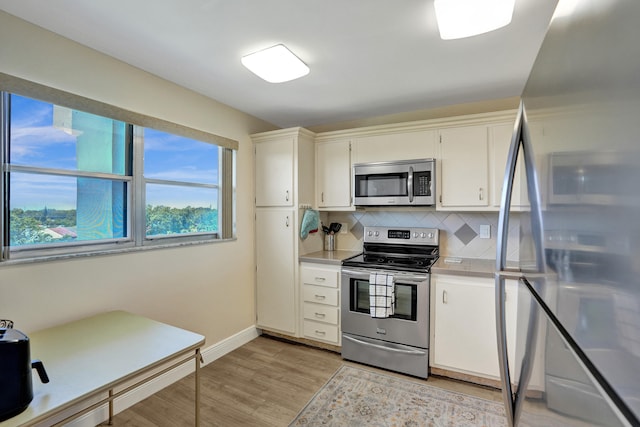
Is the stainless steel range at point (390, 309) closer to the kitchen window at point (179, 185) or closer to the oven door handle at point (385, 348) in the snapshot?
the oven door handle at point (385, 348)

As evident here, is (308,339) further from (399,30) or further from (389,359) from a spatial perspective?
(399,30)

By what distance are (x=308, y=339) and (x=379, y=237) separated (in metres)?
1.27

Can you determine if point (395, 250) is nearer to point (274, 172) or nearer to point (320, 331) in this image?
point (320, 331)

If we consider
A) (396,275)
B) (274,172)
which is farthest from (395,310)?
(274,172)

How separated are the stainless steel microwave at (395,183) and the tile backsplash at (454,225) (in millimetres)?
298

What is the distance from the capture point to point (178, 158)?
2564mm

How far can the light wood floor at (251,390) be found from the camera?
1985 mm

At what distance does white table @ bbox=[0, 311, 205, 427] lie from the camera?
3.57 feet

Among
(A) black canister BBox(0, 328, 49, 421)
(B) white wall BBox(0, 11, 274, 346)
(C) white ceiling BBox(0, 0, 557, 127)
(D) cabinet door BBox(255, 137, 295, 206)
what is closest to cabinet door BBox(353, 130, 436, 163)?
(C) white ceiling BBox(0, 0, 557, 127)

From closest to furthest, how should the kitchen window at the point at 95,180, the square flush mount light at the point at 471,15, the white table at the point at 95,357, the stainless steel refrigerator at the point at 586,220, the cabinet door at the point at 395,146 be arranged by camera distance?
1. the stainless steel refrigerator at the point at 586,220
2. the white table at the point at 95,357
3. the square flush mount light at the point at 471,15
4. the kitchen window at the point at 95,180
5. the cabinet door at the point at 395,146

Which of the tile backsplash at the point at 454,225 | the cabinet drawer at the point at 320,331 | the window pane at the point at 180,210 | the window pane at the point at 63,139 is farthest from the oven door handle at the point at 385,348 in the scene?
the window pane at the point at 63,139

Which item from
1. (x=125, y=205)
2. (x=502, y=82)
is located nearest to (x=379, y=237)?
(x=502, y=82)

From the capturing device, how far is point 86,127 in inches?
76.6

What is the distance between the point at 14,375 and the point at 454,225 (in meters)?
3.06
